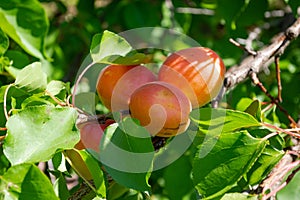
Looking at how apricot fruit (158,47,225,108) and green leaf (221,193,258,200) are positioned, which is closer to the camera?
green leaf (221,193,258,200)

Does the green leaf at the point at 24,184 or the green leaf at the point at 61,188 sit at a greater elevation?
the green leaf at the point at 24,184

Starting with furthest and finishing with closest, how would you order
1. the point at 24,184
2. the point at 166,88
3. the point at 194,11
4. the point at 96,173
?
the point at 194,11 < the point at 166,88 < the point at 96,173 < the point at 24,184

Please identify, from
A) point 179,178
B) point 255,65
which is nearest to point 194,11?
point 179,178

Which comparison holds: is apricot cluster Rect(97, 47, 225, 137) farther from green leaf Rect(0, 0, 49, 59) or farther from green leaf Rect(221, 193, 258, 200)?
green leaf Rect(0, 0, 49, 59)

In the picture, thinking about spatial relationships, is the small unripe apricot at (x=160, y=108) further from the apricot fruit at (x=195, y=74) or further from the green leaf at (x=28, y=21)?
the green leaf at (x=28, y=21)

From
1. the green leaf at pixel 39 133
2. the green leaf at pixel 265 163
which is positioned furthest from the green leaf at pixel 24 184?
the green leaf at pixel 265 163

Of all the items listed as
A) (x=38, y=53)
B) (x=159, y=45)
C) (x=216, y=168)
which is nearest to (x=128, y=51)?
(x=216, y=168)

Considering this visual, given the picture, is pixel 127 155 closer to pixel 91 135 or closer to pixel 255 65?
pixel 91 135

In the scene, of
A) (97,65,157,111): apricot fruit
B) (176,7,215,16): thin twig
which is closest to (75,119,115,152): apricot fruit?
(97,65,157,111): apricot fruit
